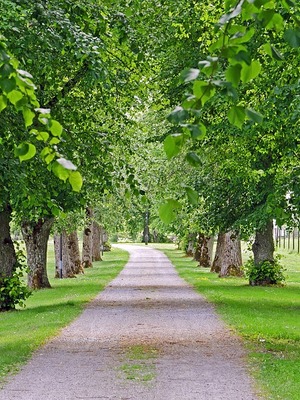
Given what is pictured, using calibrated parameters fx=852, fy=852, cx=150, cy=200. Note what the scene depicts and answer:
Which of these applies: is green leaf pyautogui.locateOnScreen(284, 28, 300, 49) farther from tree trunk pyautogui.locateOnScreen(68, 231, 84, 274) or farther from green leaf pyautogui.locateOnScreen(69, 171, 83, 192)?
tree trunk pyautogui.locateOnScreen(68, 231, 84, 274)

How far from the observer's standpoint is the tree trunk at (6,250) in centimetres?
2166

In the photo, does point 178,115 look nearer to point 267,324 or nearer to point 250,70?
point 250,70

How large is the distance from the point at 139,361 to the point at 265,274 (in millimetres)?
18585

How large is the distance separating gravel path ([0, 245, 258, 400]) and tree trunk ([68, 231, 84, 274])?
18.4m

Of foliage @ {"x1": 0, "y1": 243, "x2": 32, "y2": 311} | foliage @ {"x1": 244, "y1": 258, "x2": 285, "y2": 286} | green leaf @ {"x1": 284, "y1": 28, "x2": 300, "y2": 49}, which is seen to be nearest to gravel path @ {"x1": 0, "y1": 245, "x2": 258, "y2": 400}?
foliage @ {"x1": 0, "y1": 243, "x2": 32, "y2": 311}

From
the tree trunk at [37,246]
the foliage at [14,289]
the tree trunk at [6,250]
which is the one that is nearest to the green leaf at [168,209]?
the foliage at [14,289]

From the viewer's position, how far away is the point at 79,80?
14.1 m

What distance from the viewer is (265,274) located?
30.6 metres

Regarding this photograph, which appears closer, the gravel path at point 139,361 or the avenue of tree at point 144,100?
the avenue of tree at point 144,100

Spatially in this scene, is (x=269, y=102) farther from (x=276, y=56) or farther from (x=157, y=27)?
(x=276, y=56)

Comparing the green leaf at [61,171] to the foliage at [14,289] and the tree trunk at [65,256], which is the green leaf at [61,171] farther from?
the tree trunk at [65,256]

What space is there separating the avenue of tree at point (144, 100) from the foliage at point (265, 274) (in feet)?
11.3

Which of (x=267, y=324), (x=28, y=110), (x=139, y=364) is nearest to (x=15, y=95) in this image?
(x=28, y=110)

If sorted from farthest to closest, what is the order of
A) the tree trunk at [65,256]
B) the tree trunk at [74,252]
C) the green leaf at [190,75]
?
the tree trunk at [74,252], the tree trunk at [65,256], the green leaf at [190,75]
